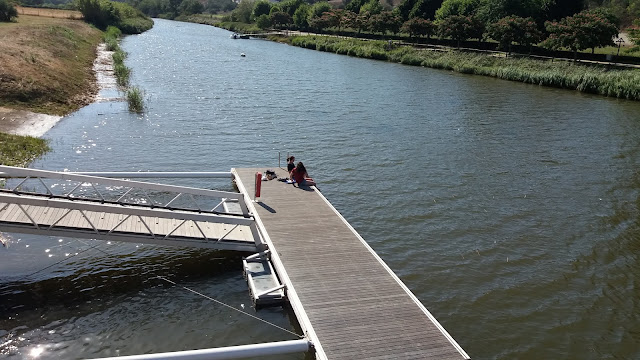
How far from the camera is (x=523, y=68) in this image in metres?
65.4

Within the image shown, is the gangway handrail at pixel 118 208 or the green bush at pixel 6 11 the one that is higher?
the green bush at pixel 6 11

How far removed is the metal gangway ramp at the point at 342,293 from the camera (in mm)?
12508

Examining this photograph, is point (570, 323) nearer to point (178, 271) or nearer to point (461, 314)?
point (461, 314)

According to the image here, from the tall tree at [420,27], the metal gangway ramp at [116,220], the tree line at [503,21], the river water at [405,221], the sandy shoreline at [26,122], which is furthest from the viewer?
the tall tree at [420,27]

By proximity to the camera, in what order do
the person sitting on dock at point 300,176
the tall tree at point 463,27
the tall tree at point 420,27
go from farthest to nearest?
the tall tree at point 420,27, the tall tree at point 463,27, the person sitting on dock at point 300,176

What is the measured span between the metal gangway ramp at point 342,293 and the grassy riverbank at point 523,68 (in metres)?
47.2

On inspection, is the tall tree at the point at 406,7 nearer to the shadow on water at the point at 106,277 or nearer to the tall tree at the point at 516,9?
the tall tree at the point at 516,9

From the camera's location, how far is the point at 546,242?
20.4 m

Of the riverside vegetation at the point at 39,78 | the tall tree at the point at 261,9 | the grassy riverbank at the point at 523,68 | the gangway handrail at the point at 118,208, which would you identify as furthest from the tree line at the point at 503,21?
the gangway handrail at the point at 118,208

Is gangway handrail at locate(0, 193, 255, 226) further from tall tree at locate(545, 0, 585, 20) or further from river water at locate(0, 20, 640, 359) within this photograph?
tall tree at locate(545, 0, 585, 20)

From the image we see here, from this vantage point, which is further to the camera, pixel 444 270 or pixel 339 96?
pixel 339 96

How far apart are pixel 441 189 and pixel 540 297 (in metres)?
9.45

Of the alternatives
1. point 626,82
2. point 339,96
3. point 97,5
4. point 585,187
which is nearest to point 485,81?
point 626,82

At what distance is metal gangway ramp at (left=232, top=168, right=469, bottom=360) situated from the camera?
12.5 meters
